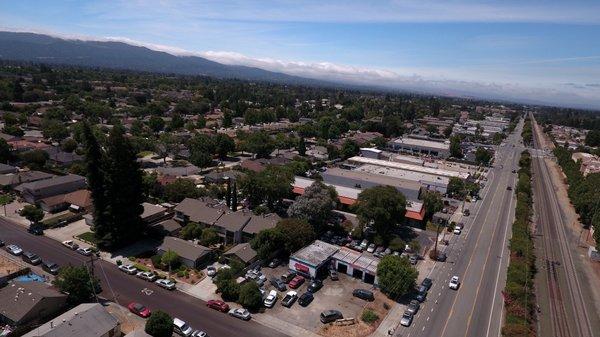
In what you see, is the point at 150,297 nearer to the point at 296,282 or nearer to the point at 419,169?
the point at 296,282

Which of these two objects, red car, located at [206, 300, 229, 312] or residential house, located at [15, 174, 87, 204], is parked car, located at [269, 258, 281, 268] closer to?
red car, located at [206, 300, 229, 312]

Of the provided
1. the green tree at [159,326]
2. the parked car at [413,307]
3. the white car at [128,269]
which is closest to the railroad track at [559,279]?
the parked car at [413,307]

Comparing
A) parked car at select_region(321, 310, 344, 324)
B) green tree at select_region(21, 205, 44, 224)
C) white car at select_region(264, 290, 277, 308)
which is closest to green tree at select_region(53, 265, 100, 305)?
white car at select_region(264, 290, 277, 308)

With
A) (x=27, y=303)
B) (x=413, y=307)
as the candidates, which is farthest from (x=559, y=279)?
(x=27, y=303)

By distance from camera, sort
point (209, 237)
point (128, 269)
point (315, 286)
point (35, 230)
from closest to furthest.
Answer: point (315, 286) → point (128, 269) → point (209, 237) → point (35, 230)

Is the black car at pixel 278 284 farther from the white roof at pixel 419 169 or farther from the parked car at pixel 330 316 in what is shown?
the white roof at pixel 419 169

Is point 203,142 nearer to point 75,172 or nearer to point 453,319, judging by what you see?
point 75,172

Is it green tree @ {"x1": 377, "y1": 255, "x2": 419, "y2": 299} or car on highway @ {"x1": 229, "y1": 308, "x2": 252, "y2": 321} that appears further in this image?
green tree @ {"x1": 377, "y1": 255, "x2": 419, "y2": 299}
